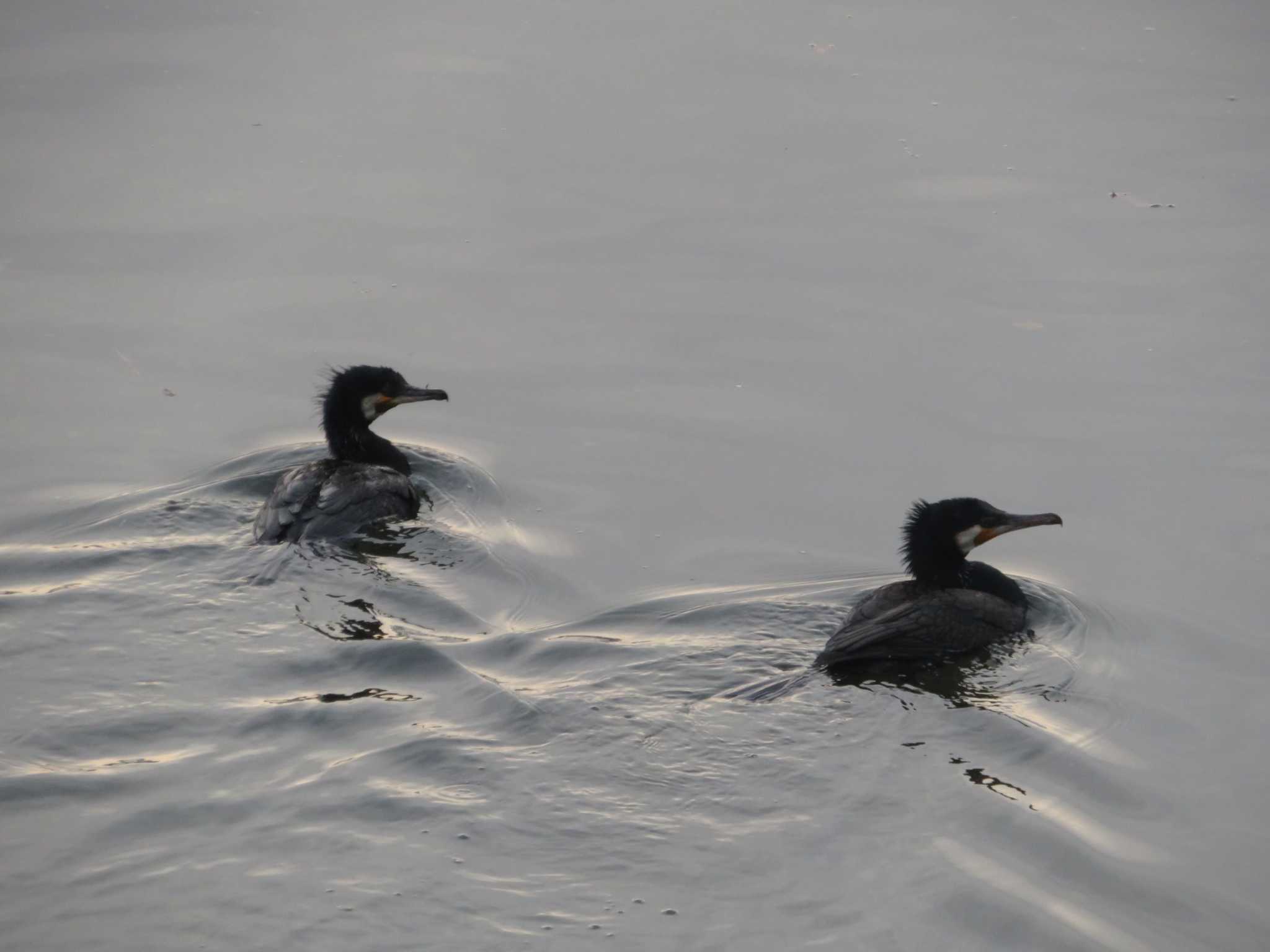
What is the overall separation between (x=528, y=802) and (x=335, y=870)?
44.3 inches

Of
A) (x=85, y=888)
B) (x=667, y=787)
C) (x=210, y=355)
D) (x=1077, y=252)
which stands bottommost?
(x=85, y=888)

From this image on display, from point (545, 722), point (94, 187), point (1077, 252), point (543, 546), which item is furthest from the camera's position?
point (94, 187)

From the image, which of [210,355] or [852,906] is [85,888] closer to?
[852,906]

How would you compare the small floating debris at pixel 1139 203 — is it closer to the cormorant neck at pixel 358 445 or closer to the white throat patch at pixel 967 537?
the white throat patch at pixel 967 537

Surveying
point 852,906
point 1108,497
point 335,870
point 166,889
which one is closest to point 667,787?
point 852,906

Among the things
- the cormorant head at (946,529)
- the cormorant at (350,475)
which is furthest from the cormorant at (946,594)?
the cormorant at (350,475)

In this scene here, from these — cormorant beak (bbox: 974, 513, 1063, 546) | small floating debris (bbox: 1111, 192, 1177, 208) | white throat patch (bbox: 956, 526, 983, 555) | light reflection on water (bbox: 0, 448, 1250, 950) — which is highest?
small floating debris (bbox: 1111, 192, 1177, 208)

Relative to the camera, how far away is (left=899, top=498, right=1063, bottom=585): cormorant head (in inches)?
423

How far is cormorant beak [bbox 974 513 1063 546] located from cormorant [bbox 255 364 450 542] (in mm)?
4325

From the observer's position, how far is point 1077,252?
14805 mm

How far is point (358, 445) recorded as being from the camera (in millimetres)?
12711

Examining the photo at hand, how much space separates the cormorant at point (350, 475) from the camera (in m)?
11.9

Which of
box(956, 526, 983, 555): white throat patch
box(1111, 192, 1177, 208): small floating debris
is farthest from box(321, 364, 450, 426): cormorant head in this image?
box(1111, 192, 1177, 208): small floating debris

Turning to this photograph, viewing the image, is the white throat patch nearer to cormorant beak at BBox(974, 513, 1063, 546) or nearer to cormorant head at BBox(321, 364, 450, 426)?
cormorant beak at BBox(974, 513, 1063, 546)
